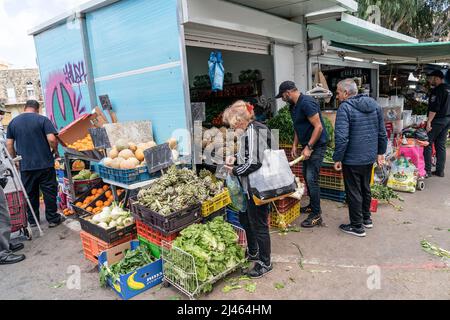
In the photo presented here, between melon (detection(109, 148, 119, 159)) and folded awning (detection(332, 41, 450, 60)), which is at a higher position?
folded awning (detection(332, 41, 450, 60))

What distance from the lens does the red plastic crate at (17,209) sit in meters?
4.56

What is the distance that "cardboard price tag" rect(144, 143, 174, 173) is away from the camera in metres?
4.12

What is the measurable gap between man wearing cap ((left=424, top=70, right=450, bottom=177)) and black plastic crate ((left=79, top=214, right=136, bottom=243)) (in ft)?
20.8

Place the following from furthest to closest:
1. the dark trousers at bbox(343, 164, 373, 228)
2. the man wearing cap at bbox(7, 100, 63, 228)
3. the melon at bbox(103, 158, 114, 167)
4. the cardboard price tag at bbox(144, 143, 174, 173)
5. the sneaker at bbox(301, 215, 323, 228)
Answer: the man wearing cap at bbox(7, 100, 63, 228)
the sneaker at bbox(301, 215, 323, 228)
the melon at bbox(103, 158, 114, 167)
the cardboard price tag at bbox(144, 143, 174, 173)
the dark trousers at bbox(343, 164, 373, 228)

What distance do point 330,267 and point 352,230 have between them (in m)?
0.97

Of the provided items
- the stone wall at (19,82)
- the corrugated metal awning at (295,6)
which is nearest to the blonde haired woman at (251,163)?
the corrugated metal awning at (295,6)

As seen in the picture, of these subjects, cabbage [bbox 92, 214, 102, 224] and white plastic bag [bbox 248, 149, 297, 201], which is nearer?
white plastic bag [bbox 248, 149, 297, 201]

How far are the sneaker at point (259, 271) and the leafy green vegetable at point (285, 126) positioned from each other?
9.66 ft

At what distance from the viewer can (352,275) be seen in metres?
3.26

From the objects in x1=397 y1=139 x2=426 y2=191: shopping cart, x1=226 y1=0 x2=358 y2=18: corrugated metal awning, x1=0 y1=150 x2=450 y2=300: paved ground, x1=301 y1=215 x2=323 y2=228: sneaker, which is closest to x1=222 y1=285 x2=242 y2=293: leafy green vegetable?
x1=0 y1=150 x2=450 y2=300: paved ground

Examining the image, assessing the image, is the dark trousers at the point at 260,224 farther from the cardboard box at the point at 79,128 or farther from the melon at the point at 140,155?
the cardboard box at the point at 79,128

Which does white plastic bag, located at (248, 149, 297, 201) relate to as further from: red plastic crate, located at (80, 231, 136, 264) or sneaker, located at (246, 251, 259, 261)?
red plastic crate, located at (80, 231, 136, 264)
